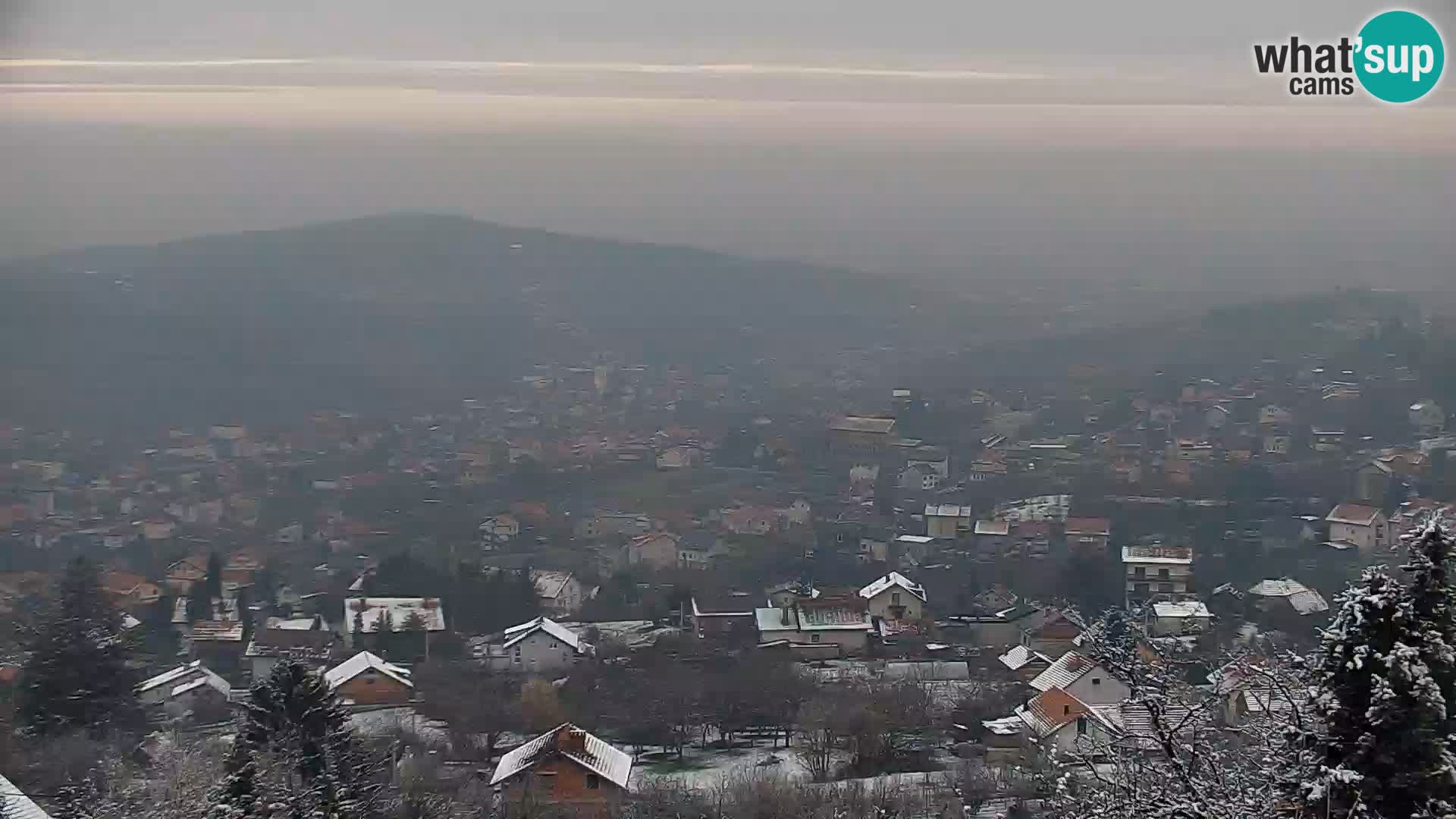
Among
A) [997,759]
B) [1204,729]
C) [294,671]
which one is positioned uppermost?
[1204,729]

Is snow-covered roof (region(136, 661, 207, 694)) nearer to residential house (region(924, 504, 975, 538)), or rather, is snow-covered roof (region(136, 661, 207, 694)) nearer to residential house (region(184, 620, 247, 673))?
residential house (region(184, 620, 247, 673))

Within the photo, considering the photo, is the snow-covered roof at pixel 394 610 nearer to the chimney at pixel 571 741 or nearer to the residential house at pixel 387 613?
the residential house at pixel 387 613

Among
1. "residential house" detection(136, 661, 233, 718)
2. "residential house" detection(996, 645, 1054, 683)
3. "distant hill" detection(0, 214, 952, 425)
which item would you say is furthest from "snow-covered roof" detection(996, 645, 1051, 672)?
"distant hill" detection(0, 214, 952, 425)

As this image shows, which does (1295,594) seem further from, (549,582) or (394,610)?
(394,610)

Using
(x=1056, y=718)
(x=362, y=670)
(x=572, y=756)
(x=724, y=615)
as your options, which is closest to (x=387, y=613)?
(x=362, y=670)

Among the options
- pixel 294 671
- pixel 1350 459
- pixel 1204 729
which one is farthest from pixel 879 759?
pixel 1350 459

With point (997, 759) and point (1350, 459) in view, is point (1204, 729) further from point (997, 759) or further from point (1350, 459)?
point (1350, 459)
